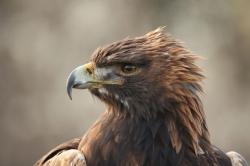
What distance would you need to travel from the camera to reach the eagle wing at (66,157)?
5.45 metres

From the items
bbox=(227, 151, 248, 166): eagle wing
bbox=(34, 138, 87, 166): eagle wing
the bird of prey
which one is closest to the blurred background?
bbox=(227, 151, 248, 166): eagle wing

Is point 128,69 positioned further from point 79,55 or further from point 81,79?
point 79,55

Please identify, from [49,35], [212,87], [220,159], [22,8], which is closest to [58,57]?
[49,35]

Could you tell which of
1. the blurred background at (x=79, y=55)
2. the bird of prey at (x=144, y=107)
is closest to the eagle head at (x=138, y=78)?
the bird of prey at (x=144, y=107)

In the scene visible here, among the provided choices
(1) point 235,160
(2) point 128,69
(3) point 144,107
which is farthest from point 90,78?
(1) point 235,160

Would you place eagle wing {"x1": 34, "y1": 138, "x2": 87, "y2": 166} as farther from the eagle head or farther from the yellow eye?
the yellow eye

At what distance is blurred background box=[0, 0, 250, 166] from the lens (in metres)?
13.8

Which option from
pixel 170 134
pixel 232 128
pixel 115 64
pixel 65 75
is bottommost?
pixel 232 128

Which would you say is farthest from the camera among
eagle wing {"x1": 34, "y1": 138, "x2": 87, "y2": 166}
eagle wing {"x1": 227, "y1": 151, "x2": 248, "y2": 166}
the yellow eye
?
eagle wing {"x1": 227, "y1": 151, "x2": 248, "y2": 166}

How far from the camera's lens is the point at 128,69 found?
5.57 meters

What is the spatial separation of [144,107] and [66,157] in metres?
0.57

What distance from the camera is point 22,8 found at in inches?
634

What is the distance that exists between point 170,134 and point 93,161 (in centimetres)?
50

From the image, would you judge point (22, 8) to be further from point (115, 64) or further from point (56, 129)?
point (115, 64)
